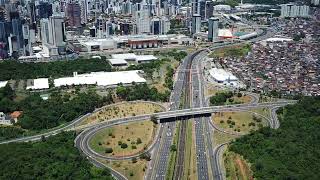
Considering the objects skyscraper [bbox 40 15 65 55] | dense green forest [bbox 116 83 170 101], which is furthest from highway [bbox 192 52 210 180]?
skyscraper [bbox 40 15 65 55]

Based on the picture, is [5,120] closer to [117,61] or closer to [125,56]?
[117,61]

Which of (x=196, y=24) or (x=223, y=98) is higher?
(x=196, y=24)

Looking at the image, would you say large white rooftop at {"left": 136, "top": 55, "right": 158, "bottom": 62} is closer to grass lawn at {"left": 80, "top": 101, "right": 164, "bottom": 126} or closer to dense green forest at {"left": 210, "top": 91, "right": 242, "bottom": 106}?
dense green forest at {"left": 210, "top": 91, "right": 242, "bottom": 106}

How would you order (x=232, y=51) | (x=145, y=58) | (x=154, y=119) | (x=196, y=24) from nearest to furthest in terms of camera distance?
(x=154, y=119) < (x=145, y=58) < (x=232, y=51) < (x=196, y=24)

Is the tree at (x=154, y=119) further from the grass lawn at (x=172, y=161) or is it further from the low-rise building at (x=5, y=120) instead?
the low-rise building at (x=5, y=120)

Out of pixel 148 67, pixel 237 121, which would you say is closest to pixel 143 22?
pixel 148 67

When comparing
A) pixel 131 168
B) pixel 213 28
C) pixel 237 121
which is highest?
pixel 213 28
